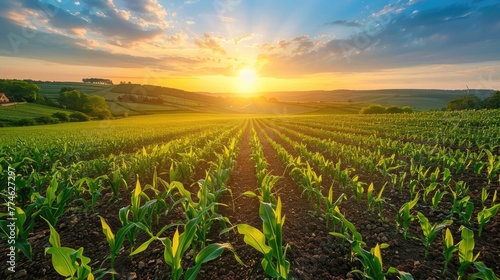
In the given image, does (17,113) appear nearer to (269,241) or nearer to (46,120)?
(46,120)

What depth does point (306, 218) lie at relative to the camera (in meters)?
4.98

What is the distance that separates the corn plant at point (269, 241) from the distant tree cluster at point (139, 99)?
102m

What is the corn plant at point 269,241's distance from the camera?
2303mm

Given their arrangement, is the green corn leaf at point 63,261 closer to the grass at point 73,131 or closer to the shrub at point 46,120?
the grass at point 73,131

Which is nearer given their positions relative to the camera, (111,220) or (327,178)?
(111,220)

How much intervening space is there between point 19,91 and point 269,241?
9923 cm

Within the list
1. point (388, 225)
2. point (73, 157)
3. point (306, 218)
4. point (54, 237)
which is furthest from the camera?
point (73, 157)

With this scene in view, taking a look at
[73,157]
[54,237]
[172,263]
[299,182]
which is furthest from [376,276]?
[73,157]

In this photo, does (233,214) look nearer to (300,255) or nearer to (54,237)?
(300,255)

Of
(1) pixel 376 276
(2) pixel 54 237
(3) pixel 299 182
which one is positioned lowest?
(3) pixel 299 182

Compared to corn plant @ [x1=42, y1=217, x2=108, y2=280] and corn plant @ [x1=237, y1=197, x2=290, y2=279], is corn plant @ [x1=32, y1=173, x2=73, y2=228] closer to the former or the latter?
corn plant @ [x1=42, y1=217, x2=108, y2=280]

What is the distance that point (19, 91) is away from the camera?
2901 inches

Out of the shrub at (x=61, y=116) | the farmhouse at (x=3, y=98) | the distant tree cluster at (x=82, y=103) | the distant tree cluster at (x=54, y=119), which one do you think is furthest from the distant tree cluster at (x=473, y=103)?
the farmhouse at (x=3, y=98)

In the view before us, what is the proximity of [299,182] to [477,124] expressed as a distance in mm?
23249
